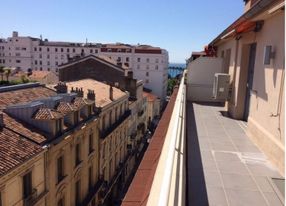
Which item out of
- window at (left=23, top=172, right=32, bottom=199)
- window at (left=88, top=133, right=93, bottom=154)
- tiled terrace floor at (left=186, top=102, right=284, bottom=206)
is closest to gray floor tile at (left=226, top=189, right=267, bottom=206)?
tiled terrace floor at (left=186, top=102, right=284, bottom=206)

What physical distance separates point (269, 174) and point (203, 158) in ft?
3.63

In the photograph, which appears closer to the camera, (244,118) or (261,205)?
(261,205)

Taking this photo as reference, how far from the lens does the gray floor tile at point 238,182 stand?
434 cm

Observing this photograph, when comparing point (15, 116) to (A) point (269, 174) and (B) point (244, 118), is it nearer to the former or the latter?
(B) point (244, 118)

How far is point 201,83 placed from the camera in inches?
493

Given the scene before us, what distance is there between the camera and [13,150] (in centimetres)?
1049

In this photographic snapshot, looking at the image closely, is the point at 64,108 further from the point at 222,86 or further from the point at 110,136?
the point at 110,136

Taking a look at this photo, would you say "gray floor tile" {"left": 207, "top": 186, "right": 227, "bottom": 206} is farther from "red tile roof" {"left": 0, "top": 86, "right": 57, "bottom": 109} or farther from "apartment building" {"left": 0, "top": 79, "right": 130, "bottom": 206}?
"red tile roof" {"left": 0, "top": 86, "right": 57, "bottom": 109}

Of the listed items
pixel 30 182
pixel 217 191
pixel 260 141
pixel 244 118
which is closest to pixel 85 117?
pixel 30 182

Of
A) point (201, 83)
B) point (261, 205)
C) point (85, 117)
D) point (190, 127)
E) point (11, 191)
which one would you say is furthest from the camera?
point (85, 117)

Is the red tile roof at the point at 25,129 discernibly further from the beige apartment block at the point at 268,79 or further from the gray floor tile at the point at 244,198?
the gray floor tile at the point at 244,198

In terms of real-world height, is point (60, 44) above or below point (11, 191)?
above

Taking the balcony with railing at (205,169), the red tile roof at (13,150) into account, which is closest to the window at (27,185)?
the red tile roof at (13,150)

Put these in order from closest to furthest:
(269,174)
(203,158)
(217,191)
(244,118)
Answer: (217,191), (269,174), (203,158), (244,118)
